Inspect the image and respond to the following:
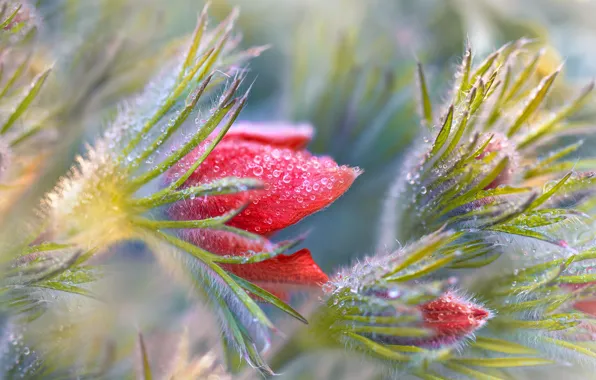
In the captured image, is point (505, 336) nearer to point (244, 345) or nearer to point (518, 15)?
point (244, 345)

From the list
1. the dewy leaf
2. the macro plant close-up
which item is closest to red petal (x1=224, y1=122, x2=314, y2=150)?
the macro plant close-up

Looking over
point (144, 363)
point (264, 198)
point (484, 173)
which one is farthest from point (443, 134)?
point (144, 363)

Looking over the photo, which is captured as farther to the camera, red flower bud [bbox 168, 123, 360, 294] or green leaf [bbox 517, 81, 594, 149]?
green leaf [bbox 517, 81, 594, 149]

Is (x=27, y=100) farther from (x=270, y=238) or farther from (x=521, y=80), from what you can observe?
(x=521, y=80)

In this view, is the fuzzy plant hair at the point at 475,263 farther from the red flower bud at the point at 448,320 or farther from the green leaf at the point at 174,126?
the green leaf at the point at 174,126

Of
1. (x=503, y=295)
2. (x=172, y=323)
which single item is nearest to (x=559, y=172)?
(x=503, y=295)

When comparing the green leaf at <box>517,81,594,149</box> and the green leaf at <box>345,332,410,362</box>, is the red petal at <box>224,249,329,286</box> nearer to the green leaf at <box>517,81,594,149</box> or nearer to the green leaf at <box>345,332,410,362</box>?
the green leaf at <box>345,332,410,362</box>
